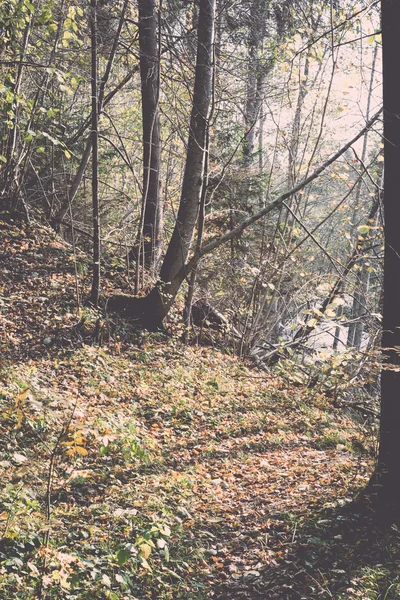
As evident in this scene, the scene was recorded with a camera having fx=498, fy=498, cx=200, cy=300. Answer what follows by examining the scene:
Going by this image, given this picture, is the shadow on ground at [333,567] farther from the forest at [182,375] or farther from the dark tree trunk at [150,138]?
the dark tree trunk at [150,138]

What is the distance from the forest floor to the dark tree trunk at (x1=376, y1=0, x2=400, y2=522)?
0.41 meters

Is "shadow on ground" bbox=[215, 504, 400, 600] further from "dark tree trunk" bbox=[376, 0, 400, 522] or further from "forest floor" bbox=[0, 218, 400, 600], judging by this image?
"dark tree trunk" bbox=[376, 0, 400, 522]

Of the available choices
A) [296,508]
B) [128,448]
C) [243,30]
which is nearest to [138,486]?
[128,448]

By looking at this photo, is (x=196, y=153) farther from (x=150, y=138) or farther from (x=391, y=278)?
(x=391, y=278)

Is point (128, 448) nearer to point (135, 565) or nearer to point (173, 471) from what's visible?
point (173, 471)

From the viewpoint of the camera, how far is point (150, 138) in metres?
9.09

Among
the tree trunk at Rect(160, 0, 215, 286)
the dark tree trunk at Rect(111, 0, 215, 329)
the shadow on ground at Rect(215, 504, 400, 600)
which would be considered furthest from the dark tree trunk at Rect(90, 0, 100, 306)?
the shadow on ground at Rect(215, 504, 400, 600)

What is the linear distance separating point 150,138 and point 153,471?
6134mm

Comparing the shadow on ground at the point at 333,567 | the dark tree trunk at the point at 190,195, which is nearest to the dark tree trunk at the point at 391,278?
the shadow on ground at the point at 333,567

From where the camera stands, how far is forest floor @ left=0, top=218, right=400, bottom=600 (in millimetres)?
3502

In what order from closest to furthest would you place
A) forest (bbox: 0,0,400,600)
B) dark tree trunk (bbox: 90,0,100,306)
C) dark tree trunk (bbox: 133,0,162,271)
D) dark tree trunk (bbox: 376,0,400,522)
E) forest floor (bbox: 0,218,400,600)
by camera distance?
forest floor (bbox: 0,218,400,600) → forest (bbox: 0,0,400,600) → dark tree trunk (bbox: 376,0,400,522) → dark tree trunk (bbox: 90,0,100,306) → dark tree trunk (bbox: 133,0,162,271)

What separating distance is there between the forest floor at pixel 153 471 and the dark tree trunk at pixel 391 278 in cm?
41

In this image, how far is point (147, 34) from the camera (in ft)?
30.7

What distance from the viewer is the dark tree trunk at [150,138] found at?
29.8 feet
